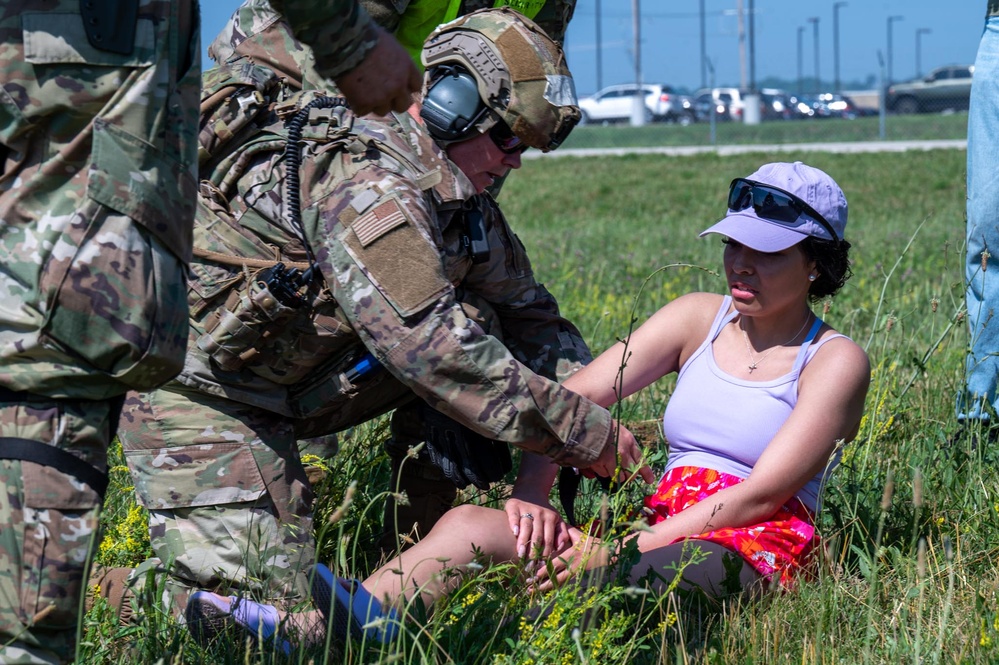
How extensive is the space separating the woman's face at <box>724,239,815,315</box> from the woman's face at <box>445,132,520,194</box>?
659mm

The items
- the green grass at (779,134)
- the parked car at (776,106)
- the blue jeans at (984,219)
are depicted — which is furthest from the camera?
the parked car at (776,106)

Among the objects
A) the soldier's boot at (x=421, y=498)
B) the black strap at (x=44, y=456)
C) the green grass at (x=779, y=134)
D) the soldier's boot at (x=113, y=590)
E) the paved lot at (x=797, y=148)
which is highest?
the black strap at (x=44, y=456)

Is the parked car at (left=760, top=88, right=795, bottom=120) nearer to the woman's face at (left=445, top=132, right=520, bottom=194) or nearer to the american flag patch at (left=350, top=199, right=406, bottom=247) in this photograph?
the woman's face at (left=445, top=132, right=520, bottom=194)

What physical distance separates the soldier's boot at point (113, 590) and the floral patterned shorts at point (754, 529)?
1.37m

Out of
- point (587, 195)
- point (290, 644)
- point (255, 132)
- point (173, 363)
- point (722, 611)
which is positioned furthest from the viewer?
point (587, 195)

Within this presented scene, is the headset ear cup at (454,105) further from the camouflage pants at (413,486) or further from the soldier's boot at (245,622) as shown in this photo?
the soldier's boot at (245,622)

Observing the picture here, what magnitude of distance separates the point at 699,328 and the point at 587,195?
39.8ft

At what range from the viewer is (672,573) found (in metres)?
3.02

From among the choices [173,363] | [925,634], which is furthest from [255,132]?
[925,634]

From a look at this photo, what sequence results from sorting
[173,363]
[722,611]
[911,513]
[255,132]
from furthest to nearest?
1. [911,513]
2. [255,132]
3. [722,611]
4. [173,363]

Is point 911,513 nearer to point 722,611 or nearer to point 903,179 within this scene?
point 722,611

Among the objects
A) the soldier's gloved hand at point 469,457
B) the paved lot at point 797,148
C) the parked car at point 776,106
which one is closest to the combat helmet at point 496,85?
the soldier's gloved hand at point 469,457

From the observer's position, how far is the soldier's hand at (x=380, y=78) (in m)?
2.27

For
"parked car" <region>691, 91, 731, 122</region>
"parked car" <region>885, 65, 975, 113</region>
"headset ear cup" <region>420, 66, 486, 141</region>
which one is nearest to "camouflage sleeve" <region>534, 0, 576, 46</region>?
"headset ear cup" <region>420, 66, 486, 141</region>
